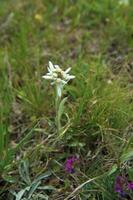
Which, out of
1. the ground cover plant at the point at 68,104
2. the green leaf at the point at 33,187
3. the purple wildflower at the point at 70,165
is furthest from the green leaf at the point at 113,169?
the green leaf at the point at 33,187

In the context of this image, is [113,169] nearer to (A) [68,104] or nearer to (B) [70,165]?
(B) [70,165]

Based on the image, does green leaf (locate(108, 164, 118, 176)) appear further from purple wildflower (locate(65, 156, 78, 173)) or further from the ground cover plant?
purple wildflower (locate(65, 156, 78, 173))

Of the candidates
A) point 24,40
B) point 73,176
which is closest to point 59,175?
point 73,176

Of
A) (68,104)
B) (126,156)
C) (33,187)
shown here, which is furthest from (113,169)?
(68,104)

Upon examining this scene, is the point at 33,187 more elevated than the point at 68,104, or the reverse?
the point at 68,104

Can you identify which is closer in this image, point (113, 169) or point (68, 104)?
point (113, 169)

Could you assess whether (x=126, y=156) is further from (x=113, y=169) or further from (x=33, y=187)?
(x=33, y=187)

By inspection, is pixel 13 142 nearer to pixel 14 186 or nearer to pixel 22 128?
pixel 22 128

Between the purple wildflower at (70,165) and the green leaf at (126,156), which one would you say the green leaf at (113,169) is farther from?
the purple wildflower at (70,165)
